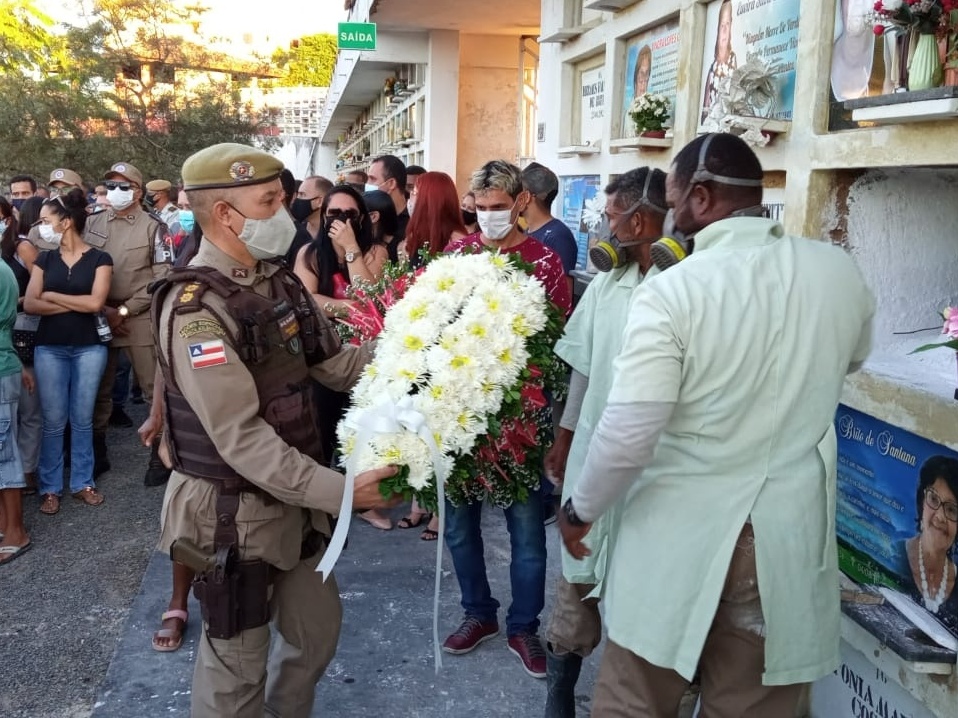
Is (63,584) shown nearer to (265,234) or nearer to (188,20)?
(265,234)

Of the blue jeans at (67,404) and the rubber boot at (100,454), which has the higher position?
the blue jeans at (67,404)

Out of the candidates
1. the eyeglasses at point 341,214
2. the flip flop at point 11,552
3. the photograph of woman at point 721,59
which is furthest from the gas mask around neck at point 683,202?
the flip flop at point 11,552

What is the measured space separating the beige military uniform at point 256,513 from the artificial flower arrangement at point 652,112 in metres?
2.70

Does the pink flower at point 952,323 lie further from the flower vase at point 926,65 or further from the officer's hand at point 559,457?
the officer's hand at point 559,457

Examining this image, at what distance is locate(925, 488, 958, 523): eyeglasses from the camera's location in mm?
2615

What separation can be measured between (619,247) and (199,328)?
139 cm

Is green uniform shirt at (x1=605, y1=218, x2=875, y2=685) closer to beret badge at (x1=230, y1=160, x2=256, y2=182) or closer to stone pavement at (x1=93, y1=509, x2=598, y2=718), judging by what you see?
beret badge at (x1=230, y1=160, x2=256, y2=182)

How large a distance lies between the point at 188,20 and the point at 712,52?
27.0 meters

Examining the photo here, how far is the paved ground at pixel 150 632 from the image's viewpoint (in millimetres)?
3418

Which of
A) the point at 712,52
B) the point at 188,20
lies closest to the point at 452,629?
the point at 712,52

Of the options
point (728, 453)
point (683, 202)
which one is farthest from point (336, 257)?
point (728, 453)

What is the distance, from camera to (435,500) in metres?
2.54

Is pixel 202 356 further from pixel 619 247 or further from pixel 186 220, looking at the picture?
pixel 186 220

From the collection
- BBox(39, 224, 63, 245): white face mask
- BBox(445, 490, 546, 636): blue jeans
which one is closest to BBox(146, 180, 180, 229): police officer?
BBox(39, 224, 63, 245): white face mask
